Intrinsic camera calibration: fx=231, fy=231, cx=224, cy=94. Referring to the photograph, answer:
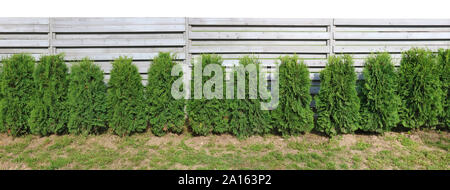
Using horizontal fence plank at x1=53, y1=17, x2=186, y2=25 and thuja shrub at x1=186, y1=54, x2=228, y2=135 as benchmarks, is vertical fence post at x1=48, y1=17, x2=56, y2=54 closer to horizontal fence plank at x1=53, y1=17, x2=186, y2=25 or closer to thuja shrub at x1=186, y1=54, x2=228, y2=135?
horizontal fence plank at x1=53, y1=17, x2=186, y2=25

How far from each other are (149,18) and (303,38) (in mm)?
3890

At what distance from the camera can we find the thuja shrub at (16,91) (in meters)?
4.84

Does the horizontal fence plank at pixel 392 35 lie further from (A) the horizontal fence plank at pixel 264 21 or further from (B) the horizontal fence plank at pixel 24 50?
(B) the horizontal fence plank at pixel 24 50

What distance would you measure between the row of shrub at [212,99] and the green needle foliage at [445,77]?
0.02m

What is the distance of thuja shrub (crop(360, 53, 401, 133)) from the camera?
482 centimetres

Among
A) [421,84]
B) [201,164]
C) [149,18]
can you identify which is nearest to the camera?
[201,164]

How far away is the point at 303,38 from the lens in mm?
5859

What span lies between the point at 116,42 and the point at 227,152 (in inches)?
152

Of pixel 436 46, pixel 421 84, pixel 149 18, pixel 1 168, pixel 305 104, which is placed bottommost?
pixel 1 168

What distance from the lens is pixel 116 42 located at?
5.75 metres

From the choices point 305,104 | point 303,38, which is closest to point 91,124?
point 305,104

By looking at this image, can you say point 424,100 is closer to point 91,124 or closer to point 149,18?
point 149,18

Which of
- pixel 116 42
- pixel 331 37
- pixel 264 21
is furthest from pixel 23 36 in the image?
pixel 331 37

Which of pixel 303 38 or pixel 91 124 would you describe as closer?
pixel 91 124
